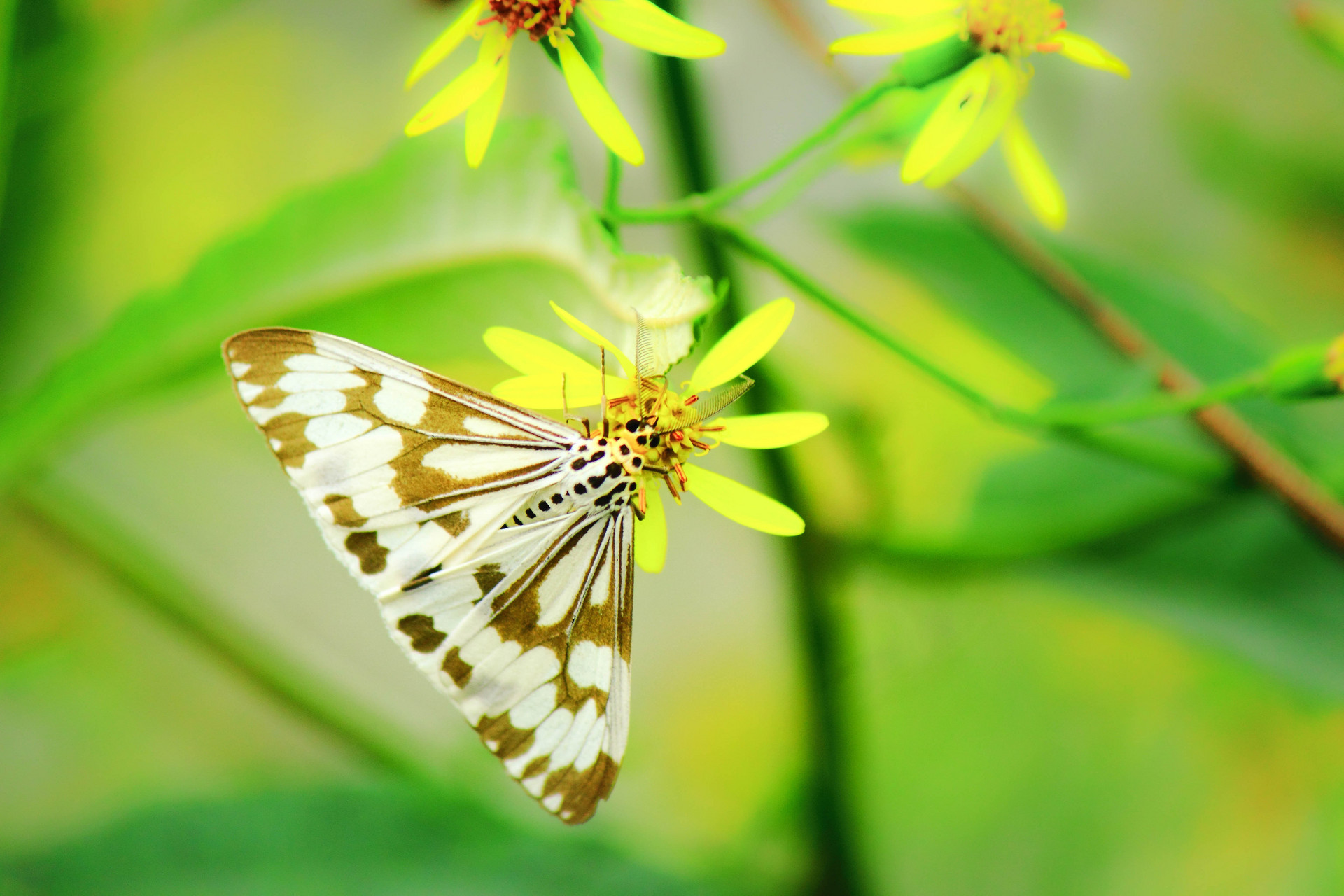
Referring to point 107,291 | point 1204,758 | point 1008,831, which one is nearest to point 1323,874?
point 1204,758

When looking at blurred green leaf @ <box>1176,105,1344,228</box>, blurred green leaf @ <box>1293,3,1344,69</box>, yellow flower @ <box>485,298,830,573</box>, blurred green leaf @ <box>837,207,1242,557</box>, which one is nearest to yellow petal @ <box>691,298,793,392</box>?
yellow flower @ <box>485,298,830,573</box>

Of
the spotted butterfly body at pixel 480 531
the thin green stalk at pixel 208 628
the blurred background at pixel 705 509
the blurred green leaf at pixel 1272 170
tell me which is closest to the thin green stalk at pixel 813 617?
the blurred background at pixel 705 509

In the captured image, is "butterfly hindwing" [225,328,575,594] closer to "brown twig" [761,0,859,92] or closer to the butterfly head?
the butterfly head

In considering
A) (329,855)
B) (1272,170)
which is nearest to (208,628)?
(329,855)

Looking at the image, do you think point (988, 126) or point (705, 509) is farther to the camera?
point (705, 509)

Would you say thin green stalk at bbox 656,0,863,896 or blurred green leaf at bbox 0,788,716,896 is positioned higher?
thin green stalk at bbox 656,0,863,896

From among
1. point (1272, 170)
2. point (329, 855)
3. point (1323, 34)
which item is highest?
point (1272, 170)

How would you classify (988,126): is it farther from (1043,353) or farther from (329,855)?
(329,855)

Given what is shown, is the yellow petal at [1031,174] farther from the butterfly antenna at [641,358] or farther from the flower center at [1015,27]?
the butterfly antenna at [641,358]
